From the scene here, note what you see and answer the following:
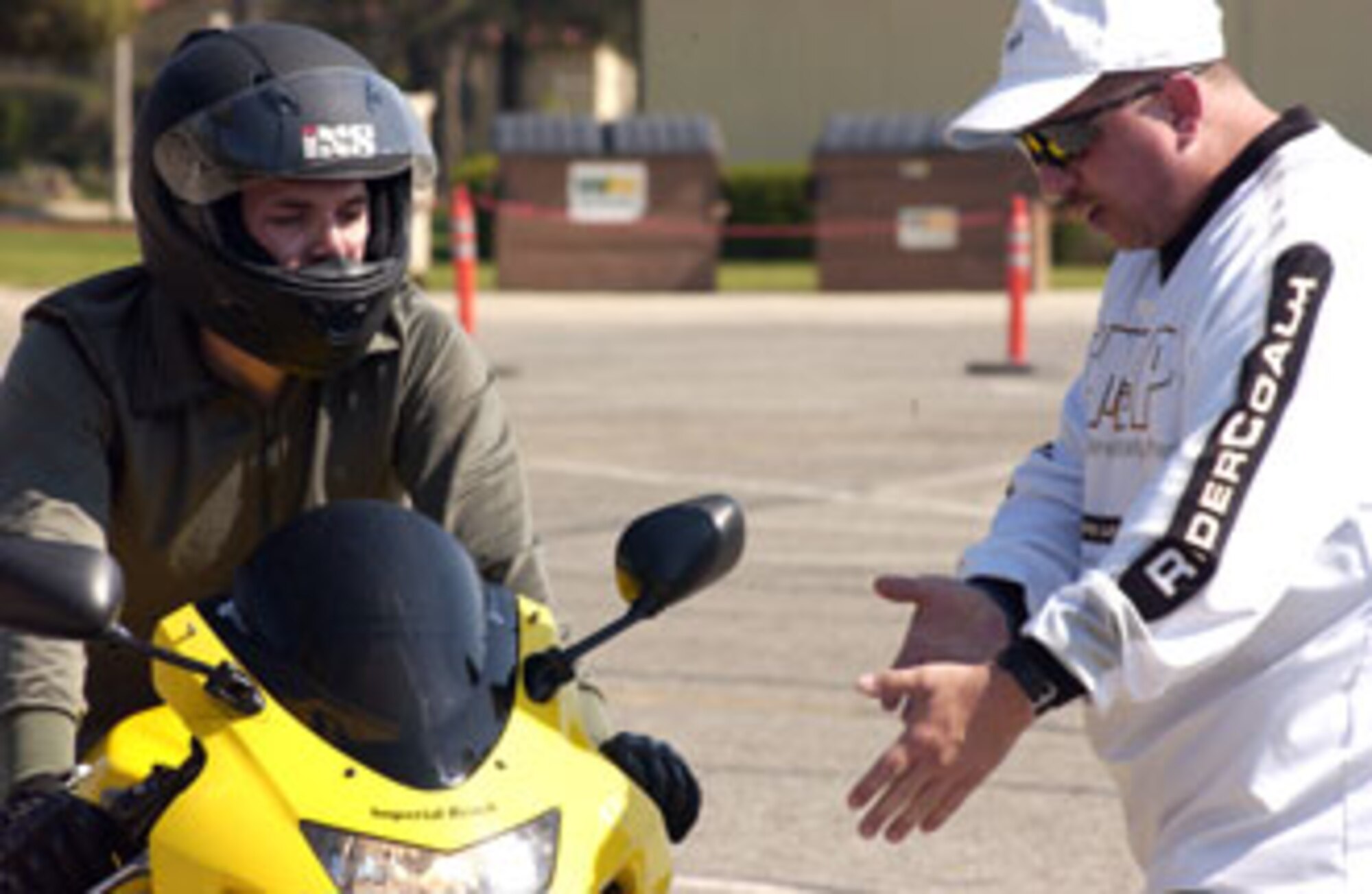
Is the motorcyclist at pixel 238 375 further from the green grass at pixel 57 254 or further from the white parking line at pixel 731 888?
the green grass at pixel 57 254

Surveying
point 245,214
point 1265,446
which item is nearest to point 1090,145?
point 1265,446

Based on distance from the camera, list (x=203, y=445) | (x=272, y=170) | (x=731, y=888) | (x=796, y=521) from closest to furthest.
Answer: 1. (x=272, y=170)
2. (x=203, y=445)
3. (x=731, y=888)
4. (x=796, y=521)

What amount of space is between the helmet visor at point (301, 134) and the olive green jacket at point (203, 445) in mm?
279

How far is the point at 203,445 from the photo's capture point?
4359 mm

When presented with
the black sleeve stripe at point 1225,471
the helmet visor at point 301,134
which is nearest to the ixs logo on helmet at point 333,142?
the helmet visor at point 301,134

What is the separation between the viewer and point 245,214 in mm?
4320

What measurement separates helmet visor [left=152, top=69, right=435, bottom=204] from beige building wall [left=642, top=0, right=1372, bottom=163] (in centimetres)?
701

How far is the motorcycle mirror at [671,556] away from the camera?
12.5 feet

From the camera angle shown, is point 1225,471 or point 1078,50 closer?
point 1225,471

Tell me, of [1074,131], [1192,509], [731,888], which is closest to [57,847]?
[1192,509]

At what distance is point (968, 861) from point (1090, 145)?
367cm

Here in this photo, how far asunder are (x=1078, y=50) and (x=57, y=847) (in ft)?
5.02

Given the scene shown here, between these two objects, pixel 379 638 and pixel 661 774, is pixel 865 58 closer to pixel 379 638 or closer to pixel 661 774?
pixel 661 774

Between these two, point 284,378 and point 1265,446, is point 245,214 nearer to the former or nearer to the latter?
point 284,378
